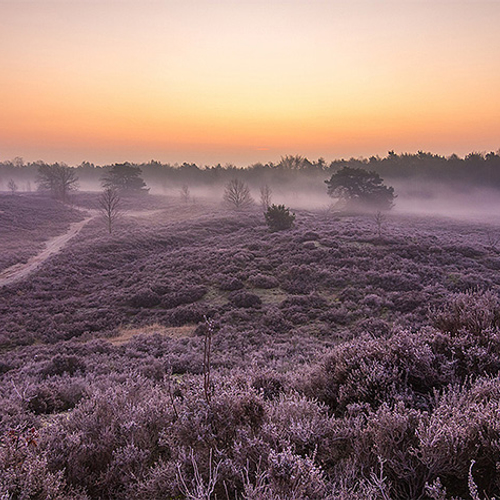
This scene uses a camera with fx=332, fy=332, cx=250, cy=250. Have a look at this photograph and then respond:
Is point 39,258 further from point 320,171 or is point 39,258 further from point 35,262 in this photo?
point 320,171

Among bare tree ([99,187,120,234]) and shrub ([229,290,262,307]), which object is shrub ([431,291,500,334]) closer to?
shrub ([229,290,262,307])

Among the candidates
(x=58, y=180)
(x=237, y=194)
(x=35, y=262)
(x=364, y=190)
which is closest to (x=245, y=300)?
(x=35, y=262)

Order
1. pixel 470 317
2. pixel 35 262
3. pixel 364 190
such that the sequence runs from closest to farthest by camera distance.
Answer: pixel 470 317, pixel 35 262, pixel 364 190

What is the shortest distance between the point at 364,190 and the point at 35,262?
157 ft

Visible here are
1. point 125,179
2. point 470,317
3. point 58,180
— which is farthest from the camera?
point 125,179

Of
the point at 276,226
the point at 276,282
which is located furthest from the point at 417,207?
the point at 276,282

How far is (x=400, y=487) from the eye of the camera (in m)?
2.55

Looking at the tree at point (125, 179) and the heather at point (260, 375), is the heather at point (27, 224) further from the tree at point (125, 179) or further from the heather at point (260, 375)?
the tree at point (125, 179)

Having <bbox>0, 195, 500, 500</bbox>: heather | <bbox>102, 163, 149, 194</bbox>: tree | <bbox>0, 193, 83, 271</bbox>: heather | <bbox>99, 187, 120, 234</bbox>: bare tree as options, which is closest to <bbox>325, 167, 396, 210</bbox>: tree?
<bbox>0, 195, 500, 500</bbox>: heather

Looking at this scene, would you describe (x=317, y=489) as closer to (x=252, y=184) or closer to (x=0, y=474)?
(x=0, y=474)

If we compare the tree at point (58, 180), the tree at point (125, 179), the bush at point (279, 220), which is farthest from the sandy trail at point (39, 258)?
the tree at point (125, 179)

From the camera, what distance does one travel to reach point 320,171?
314 ft

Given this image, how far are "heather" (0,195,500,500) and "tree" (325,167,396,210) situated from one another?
1289 inches

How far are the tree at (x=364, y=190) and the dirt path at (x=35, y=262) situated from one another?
39.6m
